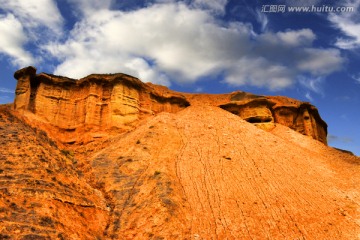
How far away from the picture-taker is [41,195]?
14.9 meters

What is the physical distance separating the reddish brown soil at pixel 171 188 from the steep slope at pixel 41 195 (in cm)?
5

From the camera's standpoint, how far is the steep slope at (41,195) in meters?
13.2

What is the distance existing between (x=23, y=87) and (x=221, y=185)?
19.9 metres

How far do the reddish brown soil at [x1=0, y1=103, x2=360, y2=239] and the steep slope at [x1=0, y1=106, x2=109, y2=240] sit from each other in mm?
50

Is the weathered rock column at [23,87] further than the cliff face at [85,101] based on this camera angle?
No

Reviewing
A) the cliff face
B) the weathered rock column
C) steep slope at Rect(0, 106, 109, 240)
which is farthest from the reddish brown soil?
the weathered rock column

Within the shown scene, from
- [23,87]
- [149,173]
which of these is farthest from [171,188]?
[23,87]

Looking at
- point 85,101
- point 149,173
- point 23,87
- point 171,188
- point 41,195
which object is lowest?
point 41,195

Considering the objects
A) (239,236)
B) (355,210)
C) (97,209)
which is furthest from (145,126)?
(355,210)

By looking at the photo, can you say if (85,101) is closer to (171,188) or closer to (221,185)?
(171,188)

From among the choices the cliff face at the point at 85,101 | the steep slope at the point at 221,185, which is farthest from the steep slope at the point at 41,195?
the cliff face at the point at 85,101

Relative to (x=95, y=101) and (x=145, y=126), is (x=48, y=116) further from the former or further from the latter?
(x=145, y=126)

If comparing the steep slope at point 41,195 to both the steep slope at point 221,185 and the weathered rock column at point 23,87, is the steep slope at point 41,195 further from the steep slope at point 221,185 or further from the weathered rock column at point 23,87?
the weathered rock column at point 23,87

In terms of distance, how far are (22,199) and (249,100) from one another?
28.9 metres
